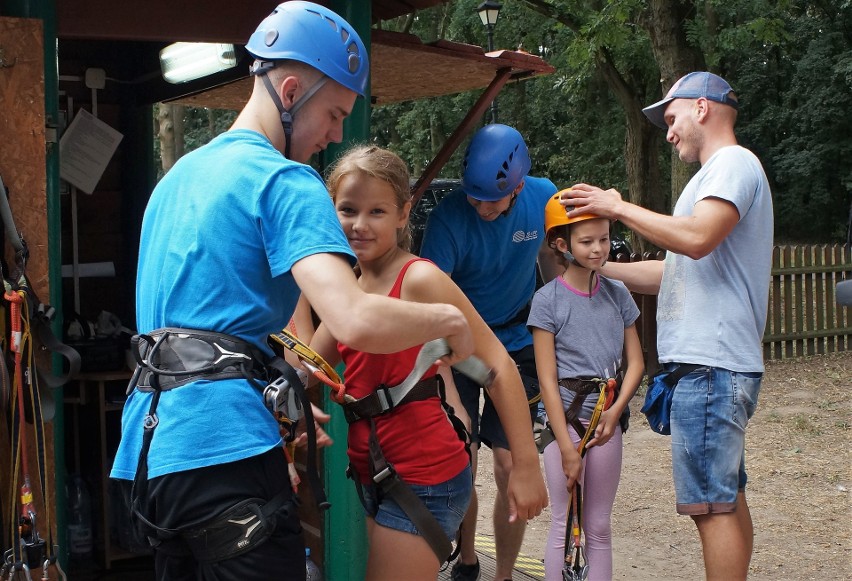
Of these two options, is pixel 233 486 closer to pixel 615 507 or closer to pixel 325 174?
pixel 325 174

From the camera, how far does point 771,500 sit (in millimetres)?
6957

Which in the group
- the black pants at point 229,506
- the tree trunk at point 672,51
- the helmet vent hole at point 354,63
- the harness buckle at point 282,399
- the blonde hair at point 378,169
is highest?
the tree trunk at point 672,51

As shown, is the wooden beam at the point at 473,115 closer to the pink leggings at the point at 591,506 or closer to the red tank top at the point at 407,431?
the pink leggings at the point at 591,506

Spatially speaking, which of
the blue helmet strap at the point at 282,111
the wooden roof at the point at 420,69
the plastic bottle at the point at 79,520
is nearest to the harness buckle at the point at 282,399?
the blue helmet strap at the point at 282,111

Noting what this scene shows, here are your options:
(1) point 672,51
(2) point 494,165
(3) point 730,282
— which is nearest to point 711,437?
(3) point 730,282

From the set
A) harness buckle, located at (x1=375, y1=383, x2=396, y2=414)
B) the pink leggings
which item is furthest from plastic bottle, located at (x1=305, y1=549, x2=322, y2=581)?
harness buckle, located at (x1=375, y1=383, x2=396, y2=414)

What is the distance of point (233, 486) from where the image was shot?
2176mm

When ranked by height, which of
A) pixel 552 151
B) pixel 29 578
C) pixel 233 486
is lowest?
pixel 29 578

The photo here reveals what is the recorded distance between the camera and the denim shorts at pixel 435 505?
2900 millimetres

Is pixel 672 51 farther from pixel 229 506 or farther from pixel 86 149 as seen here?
pixel 229 506

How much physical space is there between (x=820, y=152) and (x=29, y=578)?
2819 cm

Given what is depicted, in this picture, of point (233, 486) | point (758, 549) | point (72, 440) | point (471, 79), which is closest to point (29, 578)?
point (233, 486)

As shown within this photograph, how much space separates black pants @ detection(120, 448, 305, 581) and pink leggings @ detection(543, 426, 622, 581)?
196 cm

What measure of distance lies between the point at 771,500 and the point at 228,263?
5.83 meters
